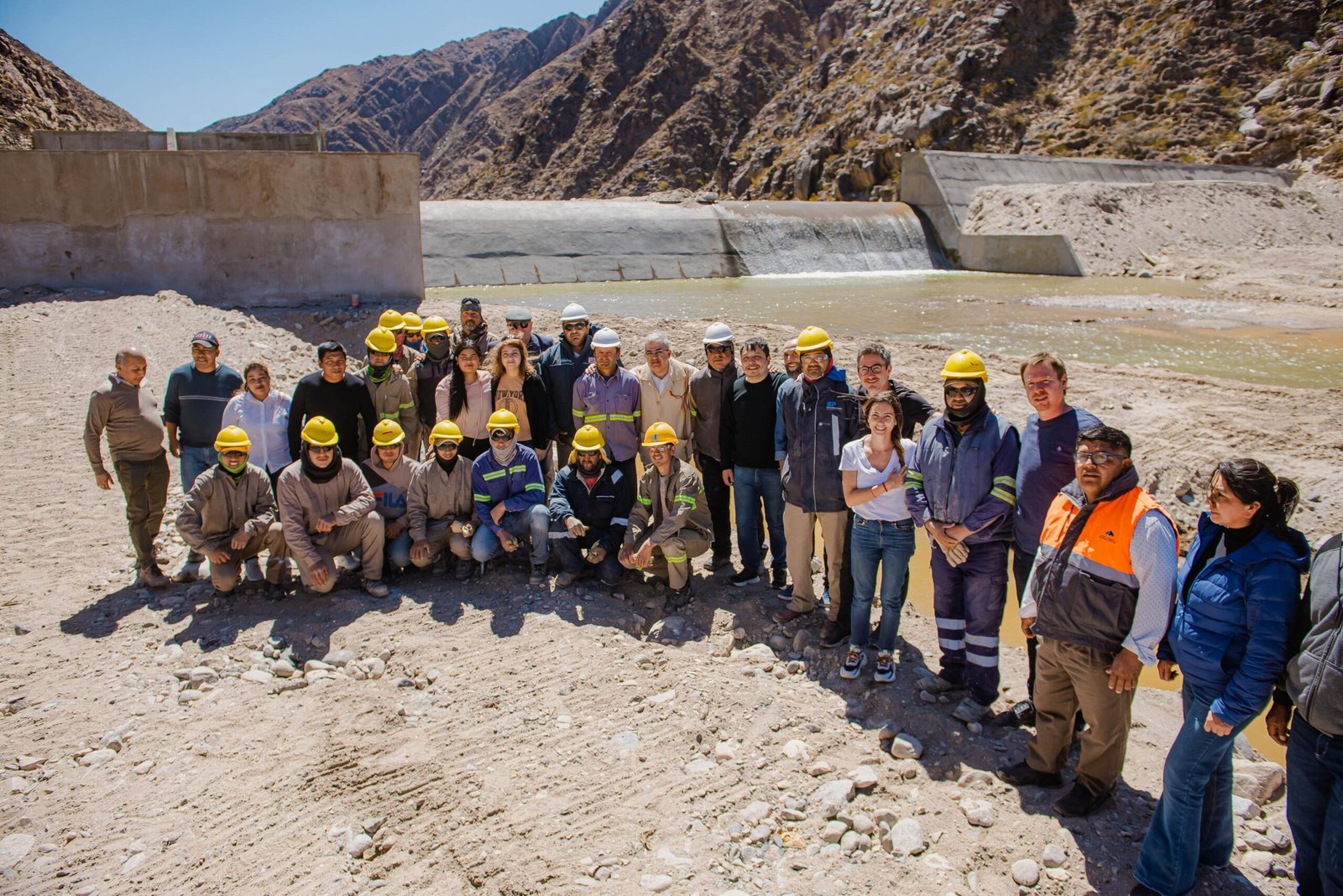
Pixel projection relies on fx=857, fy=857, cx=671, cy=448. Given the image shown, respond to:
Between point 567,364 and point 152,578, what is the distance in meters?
3.18

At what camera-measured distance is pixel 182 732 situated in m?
4.27

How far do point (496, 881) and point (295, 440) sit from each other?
12.2 ft

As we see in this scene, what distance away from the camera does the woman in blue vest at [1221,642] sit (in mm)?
2807

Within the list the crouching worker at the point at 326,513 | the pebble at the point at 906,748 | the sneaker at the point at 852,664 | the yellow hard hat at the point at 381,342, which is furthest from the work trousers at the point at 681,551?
the yellow hard hat at the point at 381,342

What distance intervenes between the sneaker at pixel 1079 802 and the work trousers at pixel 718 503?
120 inches

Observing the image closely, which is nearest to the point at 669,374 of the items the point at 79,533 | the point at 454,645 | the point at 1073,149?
the point at 454,645

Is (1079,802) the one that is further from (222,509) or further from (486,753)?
(222,509)

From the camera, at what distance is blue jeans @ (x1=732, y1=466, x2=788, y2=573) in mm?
5770

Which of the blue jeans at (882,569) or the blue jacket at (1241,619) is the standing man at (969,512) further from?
the blue jacket at (1241,619)

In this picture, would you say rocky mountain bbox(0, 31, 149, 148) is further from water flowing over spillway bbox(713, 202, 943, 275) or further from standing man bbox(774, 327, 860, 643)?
standing man bbox(774, 327, 860, 643)

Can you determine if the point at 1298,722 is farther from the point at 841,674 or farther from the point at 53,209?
the point at 53,209

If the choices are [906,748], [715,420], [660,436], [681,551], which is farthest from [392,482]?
[906,748]

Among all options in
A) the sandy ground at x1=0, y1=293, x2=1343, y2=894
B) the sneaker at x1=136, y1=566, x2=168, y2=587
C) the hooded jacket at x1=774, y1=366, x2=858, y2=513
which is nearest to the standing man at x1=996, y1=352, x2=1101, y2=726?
the sandy ground at x1=0, y1=293, x2=1343, y2=894

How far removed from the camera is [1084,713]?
3.62m
